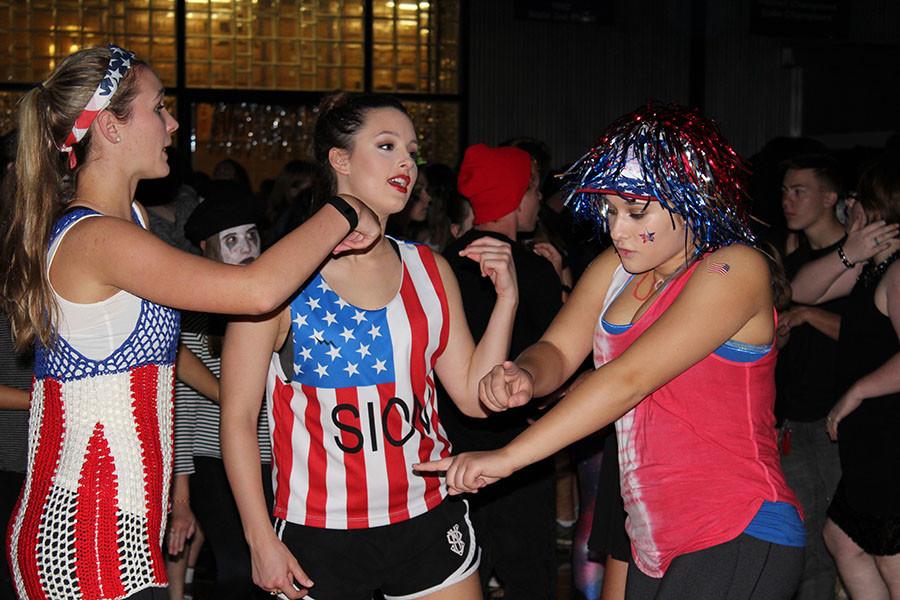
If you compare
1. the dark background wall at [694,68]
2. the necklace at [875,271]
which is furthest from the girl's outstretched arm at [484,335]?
the dark background wall at [694,68]

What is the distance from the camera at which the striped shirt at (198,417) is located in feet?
13.8

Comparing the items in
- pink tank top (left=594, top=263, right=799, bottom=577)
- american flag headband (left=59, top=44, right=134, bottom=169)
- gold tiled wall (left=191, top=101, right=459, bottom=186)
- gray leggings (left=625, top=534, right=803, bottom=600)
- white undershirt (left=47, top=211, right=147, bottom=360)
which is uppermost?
gold tiled wall (left=191, top=101, right=459, bottom=186)

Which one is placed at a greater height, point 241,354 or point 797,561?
point 241,354

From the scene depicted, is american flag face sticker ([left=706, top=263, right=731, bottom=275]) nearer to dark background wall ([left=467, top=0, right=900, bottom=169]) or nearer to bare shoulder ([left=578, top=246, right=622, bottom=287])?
bare shoulder ([left=578, top=246, right=622, bottom=287])

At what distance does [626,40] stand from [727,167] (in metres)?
10.7

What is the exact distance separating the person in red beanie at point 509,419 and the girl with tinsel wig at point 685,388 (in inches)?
72.0

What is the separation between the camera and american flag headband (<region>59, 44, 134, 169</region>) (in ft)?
8.02

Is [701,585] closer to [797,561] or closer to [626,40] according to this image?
[797,561]

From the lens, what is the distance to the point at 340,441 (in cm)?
278

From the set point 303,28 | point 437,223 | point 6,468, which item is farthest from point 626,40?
point 6,468

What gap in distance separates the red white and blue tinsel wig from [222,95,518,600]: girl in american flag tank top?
51cm

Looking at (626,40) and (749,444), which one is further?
(626,40)

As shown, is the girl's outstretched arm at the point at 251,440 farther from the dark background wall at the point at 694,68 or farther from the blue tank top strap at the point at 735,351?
the dark background wall at the point at 694,68

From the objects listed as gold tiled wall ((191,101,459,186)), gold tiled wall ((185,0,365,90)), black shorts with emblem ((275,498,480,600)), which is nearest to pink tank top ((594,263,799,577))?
black shorts with emblem ((275,498,480,600))
